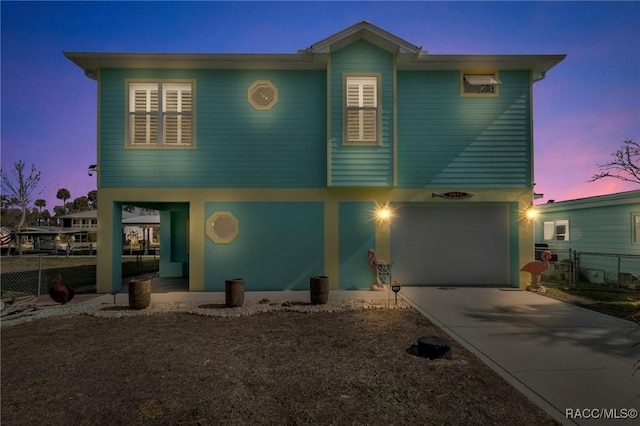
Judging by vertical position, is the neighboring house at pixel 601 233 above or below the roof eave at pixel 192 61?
below

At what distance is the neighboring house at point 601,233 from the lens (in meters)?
12.0

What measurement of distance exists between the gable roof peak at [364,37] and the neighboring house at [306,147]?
57 millimetres

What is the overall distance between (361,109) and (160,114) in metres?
6.62

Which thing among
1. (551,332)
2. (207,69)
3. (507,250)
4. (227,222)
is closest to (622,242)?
(507,250)

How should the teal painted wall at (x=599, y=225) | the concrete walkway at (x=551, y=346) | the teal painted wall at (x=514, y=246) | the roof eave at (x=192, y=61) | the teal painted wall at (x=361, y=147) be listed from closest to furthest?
1. the concrete walkway at (x=551, y=346)
2. the roof eave at (x=192, y=61)
3. the teal painted wall at (x=361, y=147)
4. the teal painted wall at (x=514, y=246)
5. the teal painted wall at (x=599, y=225)

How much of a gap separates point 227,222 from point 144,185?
9.68ft

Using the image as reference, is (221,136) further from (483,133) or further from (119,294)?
(483,133)

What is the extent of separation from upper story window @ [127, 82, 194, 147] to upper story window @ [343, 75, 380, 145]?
16.9 ft

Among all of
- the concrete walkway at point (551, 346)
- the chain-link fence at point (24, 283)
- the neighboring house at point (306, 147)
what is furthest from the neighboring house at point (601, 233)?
the chain-link fence at point (24, 283)

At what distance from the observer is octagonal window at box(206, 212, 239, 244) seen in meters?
10.2

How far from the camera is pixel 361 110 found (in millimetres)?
10156

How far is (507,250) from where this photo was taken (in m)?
11.0

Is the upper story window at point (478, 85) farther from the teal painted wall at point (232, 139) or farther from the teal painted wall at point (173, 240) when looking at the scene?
the teal painted wall at point (173, 240)

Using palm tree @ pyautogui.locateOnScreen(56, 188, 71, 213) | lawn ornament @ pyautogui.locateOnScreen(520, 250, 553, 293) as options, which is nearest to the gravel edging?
lawn ornament @ pyautogui.locateOnScreen(520, 250, 553, 293)
